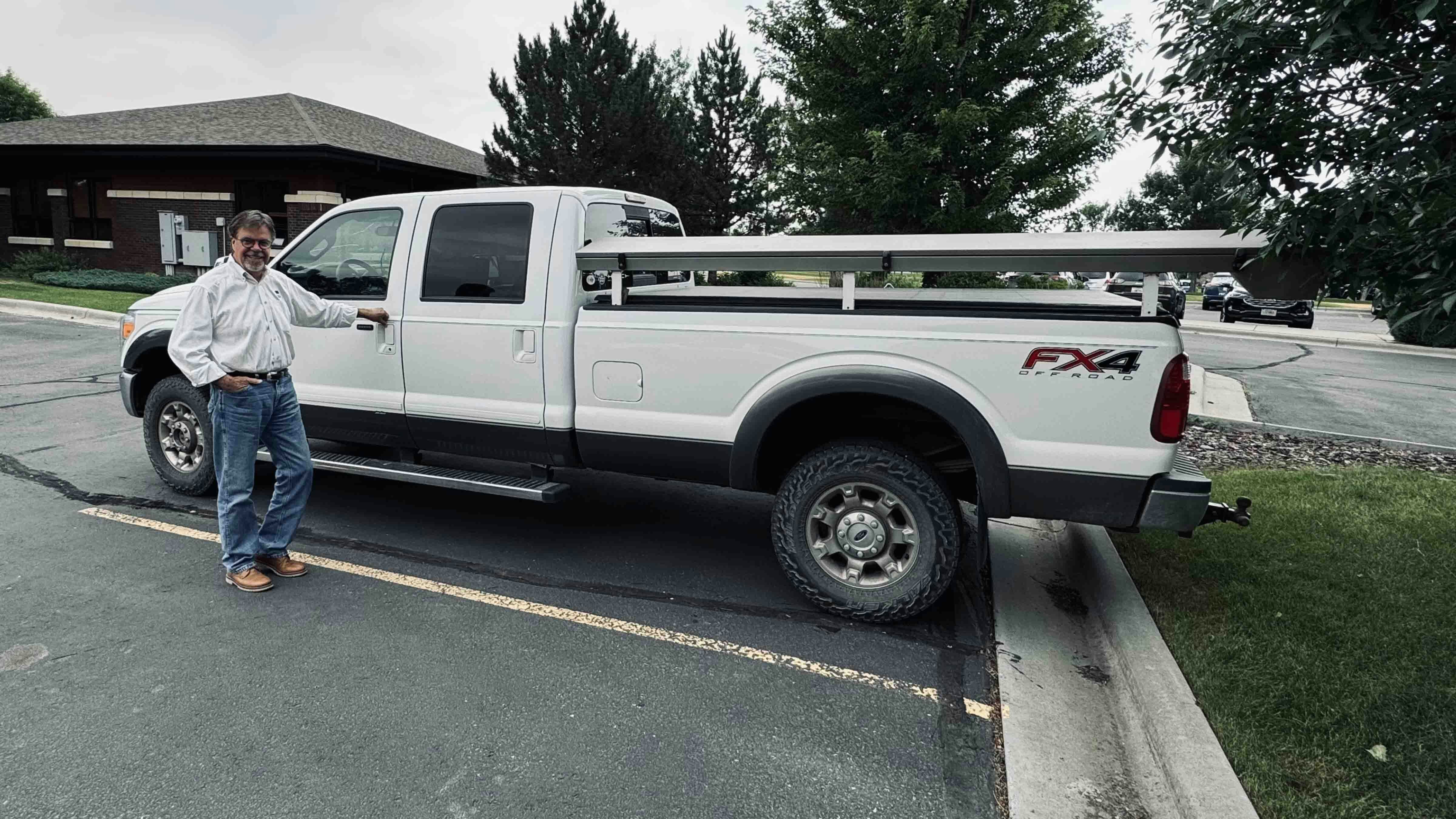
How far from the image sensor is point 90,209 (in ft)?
75.6

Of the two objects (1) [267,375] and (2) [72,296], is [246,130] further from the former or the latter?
(1) [267,375]

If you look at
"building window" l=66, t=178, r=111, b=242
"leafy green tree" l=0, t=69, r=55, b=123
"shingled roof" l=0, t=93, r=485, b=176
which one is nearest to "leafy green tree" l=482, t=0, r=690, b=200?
"shingled roof" l=0, t=93, r=485, b=176

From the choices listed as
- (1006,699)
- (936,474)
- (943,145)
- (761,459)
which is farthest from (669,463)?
(943,145)

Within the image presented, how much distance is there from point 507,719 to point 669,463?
1.57 m

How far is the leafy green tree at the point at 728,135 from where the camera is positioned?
3070 centimetres

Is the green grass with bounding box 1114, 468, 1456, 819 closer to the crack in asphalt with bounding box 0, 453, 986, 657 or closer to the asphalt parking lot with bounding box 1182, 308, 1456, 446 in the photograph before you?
the crack in asphalt with bounding box 0, 453, 986, 657

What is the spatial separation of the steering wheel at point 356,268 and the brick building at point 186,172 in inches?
613

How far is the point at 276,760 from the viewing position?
9.53ft

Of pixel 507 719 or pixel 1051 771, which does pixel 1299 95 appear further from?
pixel 507 719

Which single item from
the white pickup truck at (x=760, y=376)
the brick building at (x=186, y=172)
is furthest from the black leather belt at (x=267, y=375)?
the brick building at (x=186, y=172)

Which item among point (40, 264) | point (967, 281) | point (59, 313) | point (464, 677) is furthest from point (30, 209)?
point (464, 677)

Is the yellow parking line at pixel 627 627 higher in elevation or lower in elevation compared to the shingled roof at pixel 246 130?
lower

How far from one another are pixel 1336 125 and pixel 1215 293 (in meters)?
31.3

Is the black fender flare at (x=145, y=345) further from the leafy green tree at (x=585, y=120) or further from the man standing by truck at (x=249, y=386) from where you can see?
the leafy green tree at (x=585, y=120)
